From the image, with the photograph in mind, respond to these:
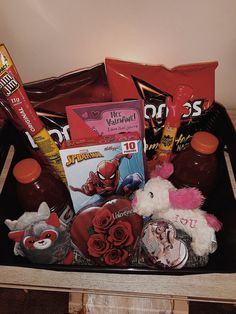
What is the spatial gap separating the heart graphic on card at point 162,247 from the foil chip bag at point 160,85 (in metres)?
0.23

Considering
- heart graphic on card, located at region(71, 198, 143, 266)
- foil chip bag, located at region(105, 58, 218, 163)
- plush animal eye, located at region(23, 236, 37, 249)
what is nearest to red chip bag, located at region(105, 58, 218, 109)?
foil chip bag, located at region(105, 58, 218, 163)

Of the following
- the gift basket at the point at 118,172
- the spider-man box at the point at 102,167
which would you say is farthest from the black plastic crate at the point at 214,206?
the spider-man box at the point at 102,167

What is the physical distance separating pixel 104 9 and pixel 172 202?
1.29 feet

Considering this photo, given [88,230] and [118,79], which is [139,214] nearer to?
[88,230]

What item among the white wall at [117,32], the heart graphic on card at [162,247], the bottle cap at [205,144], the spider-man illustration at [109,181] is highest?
the white wall at [117,32]

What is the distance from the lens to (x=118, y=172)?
24.6 inches

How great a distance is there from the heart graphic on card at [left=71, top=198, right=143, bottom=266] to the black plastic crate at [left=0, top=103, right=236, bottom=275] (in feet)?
0.13

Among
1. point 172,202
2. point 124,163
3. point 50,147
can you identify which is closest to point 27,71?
point 50,147

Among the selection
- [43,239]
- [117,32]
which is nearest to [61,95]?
[117,32]

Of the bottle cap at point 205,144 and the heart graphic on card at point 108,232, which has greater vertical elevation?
the bottle cap at point 205,144

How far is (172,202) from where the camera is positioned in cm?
58

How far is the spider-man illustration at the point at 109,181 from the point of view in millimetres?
606

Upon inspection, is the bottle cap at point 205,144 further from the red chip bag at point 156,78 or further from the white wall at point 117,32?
the white wall at point 117,32

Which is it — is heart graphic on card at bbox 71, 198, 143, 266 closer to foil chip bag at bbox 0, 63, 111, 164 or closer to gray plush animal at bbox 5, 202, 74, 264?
gray plush animal at bbox 5, 202, 74, 264
